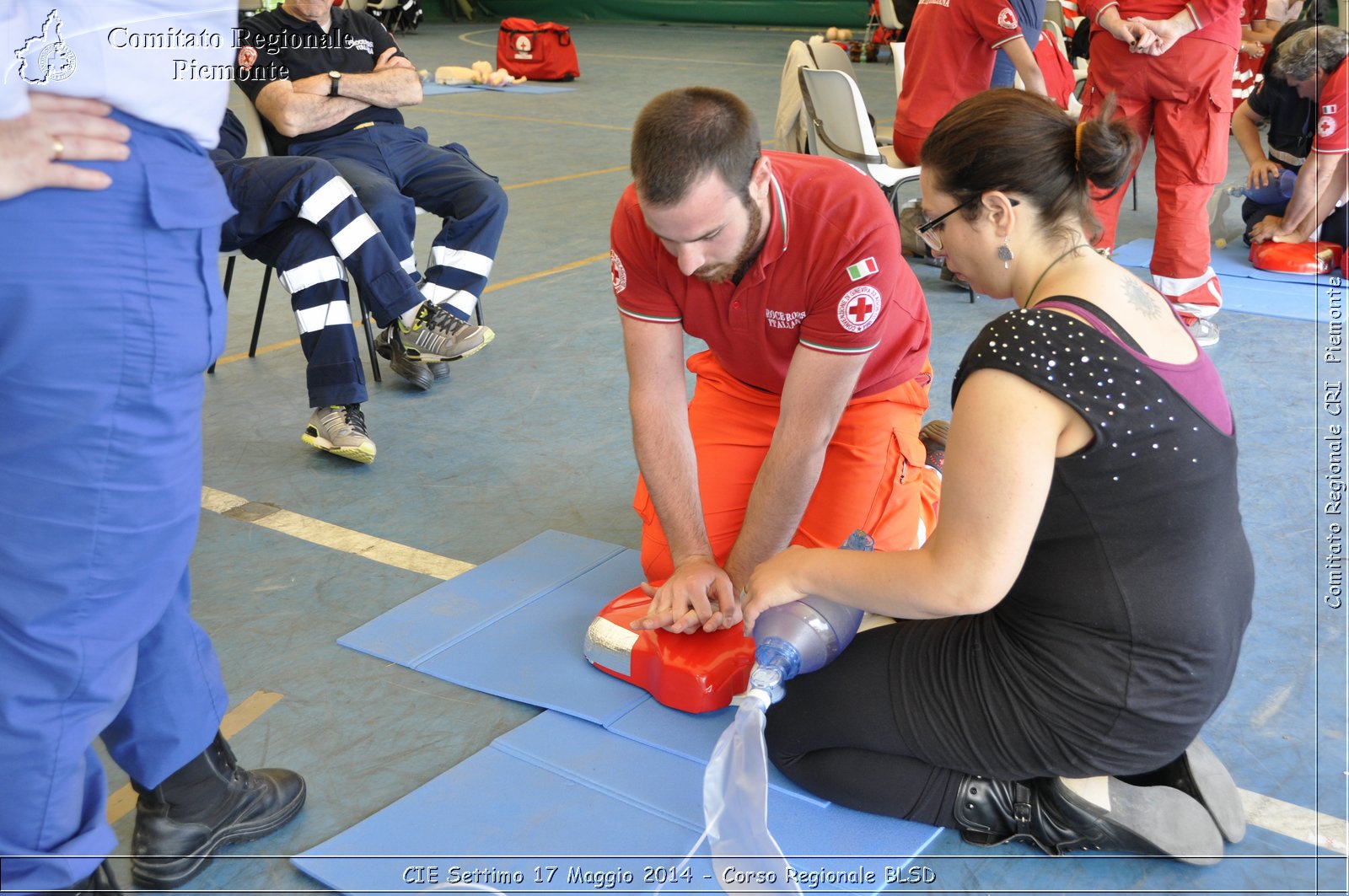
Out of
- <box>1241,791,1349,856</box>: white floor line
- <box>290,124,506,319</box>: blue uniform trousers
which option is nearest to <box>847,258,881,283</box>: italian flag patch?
<box>1241,791,1349,856</box>: white floor line

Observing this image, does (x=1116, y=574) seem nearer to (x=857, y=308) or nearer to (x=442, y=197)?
(x=857, y=308)

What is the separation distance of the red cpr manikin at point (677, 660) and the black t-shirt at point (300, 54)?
2.48 metres

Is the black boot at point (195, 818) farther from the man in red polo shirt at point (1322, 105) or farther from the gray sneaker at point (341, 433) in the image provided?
the man in red polo shirt at point (1322, 105)

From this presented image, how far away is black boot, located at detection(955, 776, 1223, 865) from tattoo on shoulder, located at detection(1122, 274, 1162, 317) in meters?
0.73

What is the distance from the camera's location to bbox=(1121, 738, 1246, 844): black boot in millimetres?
1765

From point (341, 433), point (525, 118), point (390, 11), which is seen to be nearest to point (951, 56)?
point (341, 433)

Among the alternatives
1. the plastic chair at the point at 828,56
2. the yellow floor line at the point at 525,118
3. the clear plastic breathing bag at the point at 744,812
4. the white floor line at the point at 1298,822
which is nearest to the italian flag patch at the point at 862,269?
the clear plastic breathing bag at the point at 744,812

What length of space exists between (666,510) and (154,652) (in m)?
1.00

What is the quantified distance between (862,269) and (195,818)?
1467 mm

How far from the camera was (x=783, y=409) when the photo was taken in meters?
2.16

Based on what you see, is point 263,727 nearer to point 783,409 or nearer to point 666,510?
point 666,510

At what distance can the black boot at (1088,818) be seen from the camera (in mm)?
1738

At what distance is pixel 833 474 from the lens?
96.9 inches

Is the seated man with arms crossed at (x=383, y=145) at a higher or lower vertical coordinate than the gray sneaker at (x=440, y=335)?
higher
